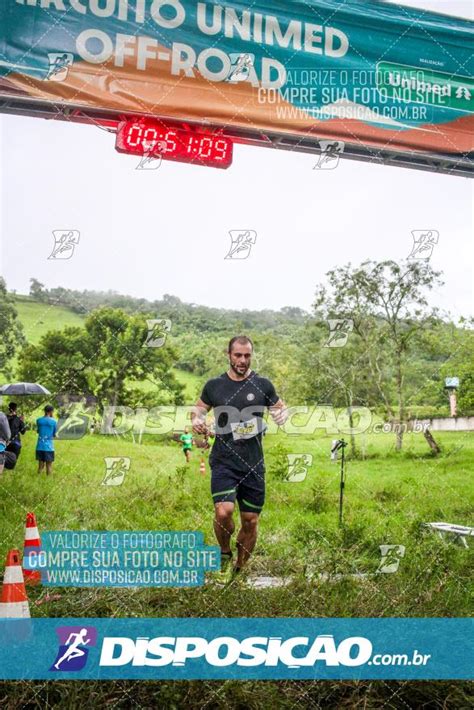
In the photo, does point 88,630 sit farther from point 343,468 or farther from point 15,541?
point 343,468

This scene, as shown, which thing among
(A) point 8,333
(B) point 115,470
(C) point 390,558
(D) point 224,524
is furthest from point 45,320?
(C) point 390,558

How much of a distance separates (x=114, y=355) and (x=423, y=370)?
8.02ft

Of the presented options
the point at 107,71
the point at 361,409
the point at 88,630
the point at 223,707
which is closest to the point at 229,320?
the point at 361,409

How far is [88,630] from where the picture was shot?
3.53 metres

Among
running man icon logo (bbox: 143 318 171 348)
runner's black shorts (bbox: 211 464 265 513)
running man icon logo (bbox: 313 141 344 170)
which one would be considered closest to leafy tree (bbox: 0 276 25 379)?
running man icon logo (bbox: 143 318 171 348)

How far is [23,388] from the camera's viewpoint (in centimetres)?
494

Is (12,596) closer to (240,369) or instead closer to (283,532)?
(240,369)

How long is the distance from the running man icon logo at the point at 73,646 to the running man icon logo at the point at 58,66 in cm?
364

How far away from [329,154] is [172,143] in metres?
1.22

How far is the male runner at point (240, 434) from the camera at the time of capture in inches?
175

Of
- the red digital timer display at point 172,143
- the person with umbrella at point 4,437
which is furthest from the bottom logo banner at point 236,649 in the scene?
the red digital timer display at point 172,143

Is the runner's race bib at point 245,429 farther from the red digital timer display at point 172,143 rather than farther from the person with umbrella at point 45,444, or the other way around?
the red digital timer display at point 172,143

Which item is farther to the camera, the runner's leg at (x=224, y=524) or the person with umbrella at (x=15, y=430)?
the person with umbrella at (x=15, y=430)

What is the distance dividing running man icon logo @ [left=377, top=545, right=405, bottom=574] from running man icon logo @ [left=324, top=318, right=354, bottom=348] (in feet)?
5.00
